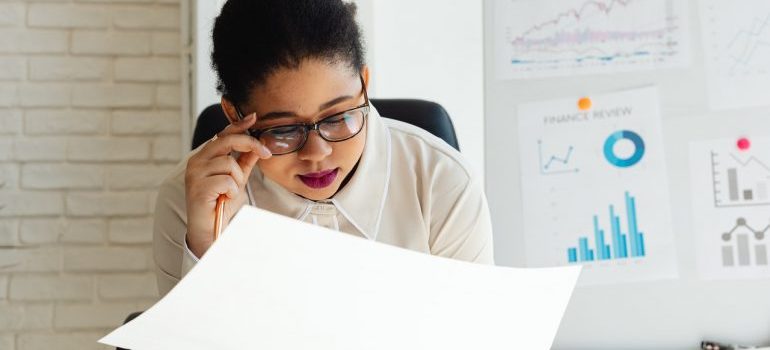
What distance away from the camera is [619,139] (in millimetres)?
1810

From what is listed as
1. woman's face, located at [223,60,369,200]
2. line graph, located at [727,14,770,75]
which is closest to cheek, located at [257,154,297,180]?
woman's face, located at [223,60,369,200]

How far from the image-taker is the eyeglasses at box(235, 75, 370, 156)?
86 centimetres

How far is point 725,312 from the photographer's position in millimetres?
1721

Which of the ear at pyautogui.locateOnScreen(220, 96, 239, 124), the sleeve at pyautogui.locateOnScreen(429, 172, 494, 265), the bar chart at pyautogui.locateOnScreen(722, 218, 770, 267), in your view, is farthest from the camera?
the bar chart at pyautogui.locateOnScreen(722, 218, 770, 267)

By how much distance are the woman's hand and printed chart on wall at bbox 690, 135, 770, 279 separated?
1205 mm

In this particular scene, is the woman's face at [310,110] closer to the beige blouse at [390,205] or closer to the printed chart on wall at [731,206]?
the beige blouse at [390,205]

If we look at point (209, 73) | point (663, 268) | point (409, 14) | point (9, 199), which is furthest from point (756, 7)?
point (9, 199)

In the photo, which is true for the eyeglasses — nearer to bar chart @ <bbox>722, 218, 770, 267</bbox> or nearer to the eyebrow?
the eyebrow

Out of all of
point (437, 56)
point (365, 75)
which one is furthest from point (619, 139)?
point (365, 75)

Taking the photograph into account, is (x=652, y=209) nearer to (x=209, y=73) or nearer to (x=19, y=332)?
(x=209, y=73)

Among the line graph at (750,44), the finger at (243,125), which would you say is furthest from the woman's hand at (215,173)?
the line graph at (750,44)

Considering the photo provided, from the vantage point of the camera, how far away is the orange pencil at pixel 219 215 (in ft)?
2.82

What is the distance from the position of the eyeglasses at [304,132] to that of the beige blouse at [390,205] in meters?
0.15

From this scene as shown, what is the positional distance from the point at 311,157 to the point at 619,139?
111 centimetres
